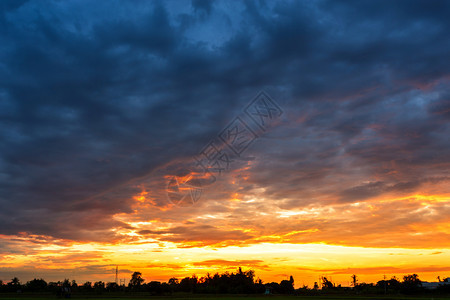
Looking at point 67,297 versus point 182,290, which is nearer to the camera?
point 67,297

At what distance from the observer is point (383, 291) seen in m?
145

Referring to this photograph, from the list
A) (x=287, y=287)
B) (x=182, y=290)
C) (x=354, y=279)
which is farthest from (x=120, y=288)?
(x=354, y=279)

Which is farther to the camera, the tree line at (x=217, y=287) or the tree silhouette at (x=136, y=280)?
the tree silhouette at (x=136, y=280)

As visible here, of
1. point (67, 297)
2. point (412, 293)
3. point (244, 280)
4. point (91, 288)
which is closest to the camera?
point (67, 297)

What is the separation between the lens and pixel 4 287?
5320 inches

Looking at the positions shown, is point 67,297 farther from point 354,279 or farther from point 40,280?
point 354,279

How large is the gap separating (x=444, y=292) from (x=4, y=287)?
486ft

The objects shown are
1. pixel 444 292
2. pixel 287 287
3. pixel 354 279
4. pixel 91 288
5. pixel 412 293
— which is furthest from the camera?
pixel 354 279

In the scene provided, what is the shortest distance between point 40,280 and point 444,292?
15854cm

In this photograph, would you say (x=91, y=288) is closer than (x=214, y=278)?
Yes

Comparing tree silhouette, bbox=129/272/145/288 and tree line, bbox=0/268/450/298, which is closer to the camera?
tree line, bbox=0/268/450/298

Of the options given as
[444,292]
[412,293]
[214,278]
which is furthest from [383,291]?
[214,278]

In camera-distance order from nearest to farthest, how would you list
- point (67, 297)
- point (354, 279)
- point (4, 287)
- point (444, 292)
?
point (67, 297), point (444, 292), point (4, 287), point (354, 279)

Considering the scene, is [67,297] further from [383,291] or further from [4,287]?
[383,291]
